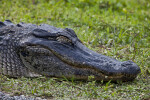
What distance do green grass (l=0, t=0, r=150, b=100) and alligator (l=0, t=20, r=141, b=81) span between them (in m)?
0.14

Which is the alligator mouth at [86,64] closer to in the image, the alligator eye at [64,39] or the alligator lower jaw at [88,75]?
the alligator lower jaw at [88,75]

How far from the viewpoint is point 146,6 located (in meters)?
9.09

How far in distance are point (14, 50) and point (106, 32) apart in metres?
2.55

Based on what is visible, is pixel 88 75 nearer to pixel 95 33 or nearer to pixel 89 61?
pixel 89 61

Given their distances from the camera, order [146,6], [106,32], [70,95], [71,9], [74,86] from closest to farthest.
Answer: [70,95]
[74,86]
[106,32]
[71,9]
[146,6]

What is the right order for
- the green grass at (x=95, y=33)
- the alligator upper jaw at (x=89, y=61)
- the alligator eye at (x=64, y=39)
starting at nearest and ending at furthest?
1. the green grass at (x=95, y=33)
2. the alligator upper jaw at (x=89, y=61)
3. the alligator eye at (x=64, y=39)

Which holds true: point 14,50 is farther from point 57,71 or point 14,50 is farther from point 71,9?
point 71,9

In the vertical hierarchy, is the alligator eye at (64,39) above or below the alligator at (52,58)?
above

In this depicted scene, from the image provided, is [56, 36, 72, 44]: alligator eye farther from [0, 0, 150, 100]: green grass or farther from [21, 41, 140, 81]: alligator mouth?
[0, 0, 150, 100]: green grass

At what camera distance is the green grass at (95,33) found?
3.59 m

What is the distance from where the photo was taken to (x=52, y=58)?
398cm

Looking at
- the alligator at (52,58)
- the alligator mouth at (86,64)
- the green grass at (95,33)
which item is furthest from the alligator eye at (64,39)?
the green grass at (95,33)

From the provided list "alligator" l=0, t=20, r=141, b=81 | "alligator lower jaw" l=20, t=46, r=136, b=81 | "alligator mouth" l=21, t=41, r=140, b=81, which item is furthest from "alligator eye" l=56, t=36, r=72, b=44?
"alligator lower jaw" l=20, t=46, r=136, b=81

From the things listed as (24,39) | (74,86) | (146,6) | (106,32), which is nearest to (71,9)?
(106,32)
